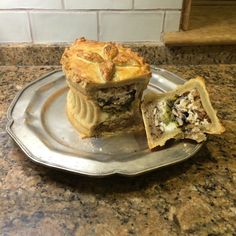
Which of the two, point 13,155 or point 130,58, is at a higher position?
point 130,58

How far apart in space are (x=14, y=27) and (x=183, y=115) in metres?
0.58

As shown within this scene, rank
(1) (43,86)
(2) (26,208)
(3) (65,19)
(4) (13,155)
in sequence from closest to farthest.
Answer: (2) (26,208) → (4) (13,155) → (1) (43,86) → (3) (65,19)

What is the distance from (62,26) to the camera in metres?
0.98

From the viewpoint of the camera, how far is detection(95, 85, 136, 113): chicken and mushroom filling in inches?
27.2

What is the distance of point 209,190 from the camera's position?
628 mm

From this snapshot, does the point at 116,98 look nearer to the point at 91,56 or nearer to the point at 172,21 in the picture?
the point at 91,56

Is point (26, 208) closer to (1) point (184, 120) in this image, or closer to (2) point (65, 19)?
(1) point (184, 120)

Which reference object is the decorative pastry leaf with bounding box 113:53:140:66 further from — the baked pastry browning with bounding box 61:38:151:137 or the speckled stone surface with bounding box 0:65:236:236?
the speckled stone surface with bounding box 0:65:236:236

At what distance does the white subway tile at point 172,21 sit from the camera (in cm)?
98

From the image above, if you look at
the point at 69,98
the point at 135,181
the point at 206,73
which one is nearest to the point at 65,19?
the point at 69,98

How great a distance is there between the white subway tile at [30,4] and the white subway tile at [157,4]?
22 cm

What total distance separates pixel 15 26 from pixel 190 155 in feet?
2.09

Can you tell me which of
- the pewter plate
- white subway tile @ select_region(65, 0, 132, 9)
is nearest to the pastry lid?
the pewter plate

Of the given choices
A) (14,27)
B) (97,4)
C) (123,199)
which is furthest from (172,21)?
(123,199)
